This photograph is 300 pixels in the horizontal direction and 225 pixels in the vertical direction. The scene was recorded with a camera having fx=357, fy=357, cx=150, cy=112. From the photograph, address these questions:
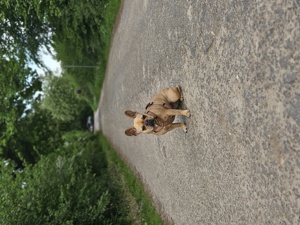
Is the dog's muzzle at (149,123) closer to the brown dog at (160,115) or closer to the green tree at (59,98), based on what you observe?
the brown dog at (160,115)

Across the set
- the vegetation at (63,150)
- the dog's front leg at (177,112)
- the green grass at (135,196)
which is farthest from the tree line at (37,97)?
the dog's front leg at (177,112)

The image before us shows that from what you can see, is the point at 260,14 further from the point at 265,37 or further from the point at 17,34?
the point at 17,34

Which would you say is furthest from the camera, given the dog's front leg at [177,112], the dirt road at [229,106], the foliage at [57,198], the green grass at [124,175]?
the foliage at [57,198]

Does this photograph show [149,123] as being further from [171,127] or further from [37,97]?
[37,97]

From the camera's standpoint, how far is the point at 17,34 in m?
10.8

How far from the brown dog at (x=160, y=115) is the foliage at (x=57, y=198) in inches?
152

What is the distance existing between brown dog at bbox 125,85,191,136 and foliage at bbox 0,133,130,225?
12.7 feet

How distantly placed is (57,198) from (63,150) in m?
6.78

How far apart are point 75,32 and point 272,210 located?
923 cm

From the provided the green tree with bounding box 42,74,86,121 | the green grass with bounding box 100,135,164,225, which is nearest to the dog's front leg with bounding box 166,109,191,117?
the green grass with bounding box 100,135,164,225

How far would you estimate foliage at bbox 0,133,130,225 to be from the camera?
8.38 metres

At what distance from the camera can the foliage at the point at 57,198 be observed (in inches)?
330

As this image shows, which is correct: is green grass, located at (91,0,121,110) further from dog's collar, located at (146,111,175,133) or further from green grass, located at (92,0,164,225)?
dog's collar, located at (146,111,175,133)

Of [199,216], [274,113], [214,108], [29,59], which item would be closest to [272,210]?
[274,113]
